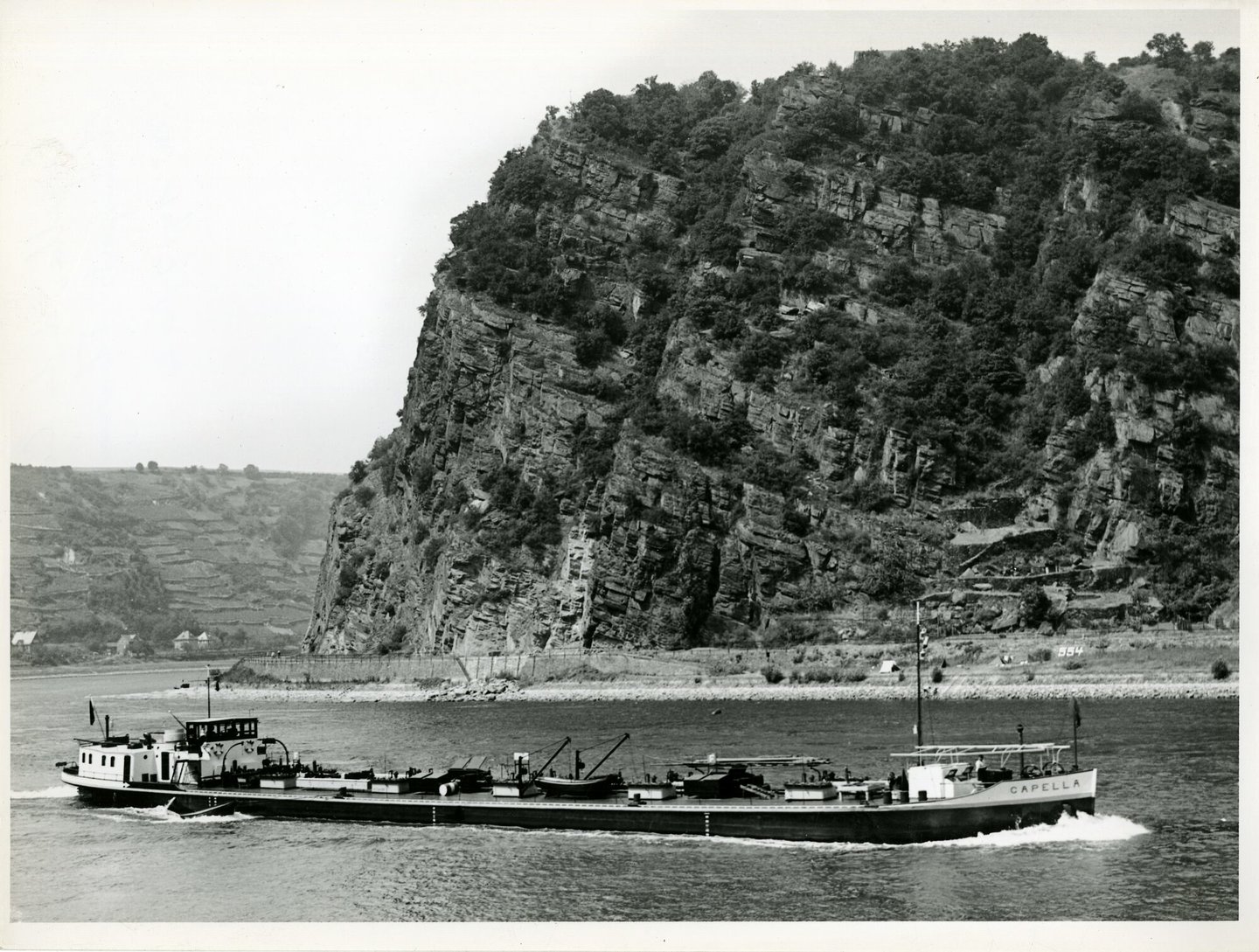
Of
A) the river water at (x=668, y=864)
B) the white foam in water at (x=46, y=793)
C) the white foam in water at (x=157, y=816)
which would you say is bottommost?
the white foam in water at (x=46, y=793)

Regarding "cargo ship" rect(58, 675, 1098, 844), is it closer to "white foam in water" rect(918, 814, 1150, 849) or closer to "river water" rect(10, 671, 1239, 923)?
"white foam in water" rect(918, 814, 1150, 849)

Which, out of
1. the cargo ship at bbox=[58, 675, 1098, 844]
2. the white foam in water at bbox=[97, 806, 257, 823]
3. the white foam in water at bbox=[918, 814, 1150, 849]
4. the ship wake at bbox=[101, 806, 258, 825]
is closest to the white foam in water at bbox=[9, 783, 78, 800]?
the cargo ship at bbox=[58, 675, 1098, 844]

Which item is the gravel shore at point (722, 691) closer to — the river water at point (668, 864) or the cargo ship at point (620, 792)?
the river water at point (668, 864)

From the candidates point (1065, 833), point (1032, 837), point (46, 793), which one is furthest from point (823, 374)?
point (1032, 837)

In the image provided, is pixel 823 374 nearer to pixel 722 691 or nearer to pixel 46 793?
pixel 722 691

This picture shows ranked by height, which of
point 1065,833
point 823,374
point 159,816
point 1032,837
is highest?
point 823,374

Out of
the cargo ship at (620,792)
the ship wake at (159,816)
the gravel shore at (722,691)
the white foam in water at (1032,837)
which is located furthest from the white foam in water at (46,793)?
the gravel shore at (722,691)

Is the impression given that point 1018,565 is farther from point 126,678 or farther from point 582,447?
point 126,678

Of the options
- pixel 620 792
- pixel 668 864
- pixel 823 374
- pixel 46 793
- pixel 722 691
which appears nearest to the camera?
pixel 668 864
